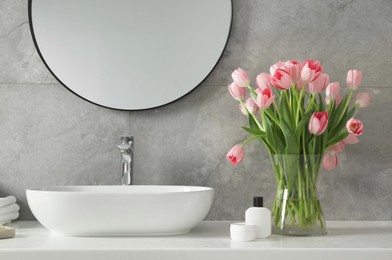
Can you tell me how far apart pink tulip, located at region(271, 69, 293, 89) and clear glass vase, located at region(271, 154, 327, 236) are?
0.22m

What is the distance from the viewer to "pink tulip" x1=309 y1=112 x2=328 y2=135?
1.75m

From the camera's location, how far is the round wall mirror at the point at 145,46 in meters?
2.15

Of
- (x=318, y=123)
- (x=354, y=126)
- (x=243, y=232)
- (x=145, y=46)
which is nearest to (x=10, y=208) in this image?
(x=145, y=46)

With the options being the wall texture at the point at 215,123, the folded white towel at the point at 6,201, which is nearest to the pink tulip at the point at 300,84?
the wall texture at the point at 215,123

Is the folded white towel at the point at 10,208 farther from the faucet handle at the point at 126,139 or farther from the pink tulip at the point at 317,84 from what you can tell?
the pink tulip at the point at 317,84

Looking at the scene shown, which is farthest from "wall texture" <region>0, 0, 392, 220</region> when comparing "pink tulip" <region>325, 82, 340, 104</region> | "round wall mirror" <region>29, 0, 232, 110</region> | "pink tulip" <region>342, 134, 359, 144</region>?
"pink tulip" <region>325, 82, 340, 104</region>

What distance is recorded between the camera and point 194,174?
2162 mm

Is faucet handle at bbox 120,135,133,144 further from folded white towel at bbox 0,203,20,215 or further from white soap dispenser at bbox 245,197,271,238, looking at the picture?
white soap dispenser at bbox 245,197,271,238

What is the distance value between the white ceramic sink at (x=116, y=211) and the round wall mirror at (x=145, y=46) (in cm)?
56

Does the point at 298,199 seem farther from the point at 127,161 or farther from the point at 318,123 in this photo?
the point at 127,161

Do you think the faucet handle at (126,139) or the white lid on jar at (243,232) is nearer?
the white lid on jar at (243,232)

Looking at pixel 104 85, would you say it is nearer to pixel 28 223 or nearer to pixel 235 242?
pixel 28 223

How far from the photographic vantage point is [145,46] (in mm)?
2152

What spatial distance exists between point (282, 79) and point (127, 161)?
650mm
